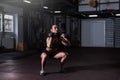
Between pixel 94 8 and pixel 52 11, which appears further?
pixel 94 8

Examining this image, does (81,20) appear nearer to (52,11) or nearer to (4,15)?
(52,11)

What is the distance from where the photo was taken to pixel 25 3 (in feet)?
42.1

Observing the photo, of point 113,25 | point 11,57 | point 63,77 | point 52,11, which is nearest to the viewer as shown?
point 63,77

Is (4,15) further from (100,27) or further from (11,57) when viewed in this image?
(100,27)

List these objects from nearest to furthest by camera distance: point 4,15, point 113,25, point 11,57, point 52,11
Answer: point 11,57 < point 4,15 < point 52,11 < point 113,25

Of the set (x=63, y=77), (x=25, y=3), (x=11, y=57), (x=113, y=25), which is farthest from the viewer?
(x=113, y=25)

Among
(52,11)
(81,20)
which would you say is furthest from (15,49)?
(81,20)

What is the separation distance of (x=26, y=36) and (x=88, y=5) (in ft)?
26.9

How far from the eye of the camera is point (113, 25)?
70.4ft

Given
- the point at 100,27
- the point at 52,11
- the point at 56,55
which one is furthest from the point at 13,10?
the point at 100,27

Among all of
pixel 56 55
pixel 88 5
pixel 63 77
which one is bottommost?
pixel 63 77

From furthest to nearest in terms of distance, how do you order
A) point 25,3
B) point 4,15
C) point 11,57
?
point 4,15 → point 25,3 → point 11,57

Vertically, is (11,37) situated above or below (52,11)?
below

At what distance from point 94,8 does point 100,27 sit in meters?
1.74
